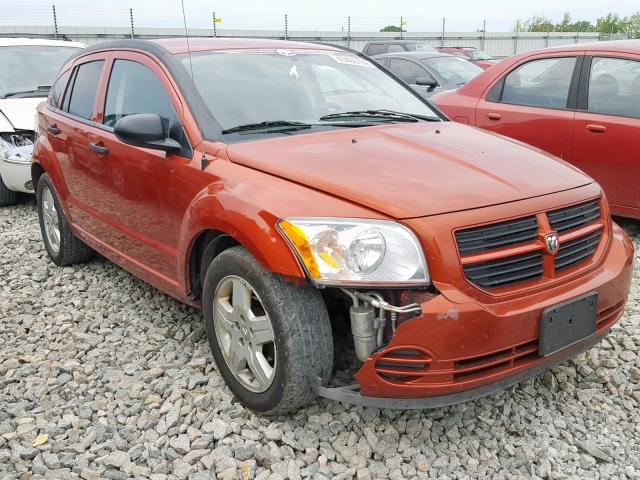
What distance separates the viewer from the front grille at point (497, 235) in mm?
2424

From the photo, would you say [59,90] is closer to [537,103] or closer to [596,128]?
[537,103]

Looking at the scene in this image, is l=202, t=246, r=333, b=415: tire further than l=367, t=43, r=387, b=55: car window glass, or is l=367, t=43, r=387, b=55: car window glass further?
l=367, t=43, r=387, b=55: car window glass

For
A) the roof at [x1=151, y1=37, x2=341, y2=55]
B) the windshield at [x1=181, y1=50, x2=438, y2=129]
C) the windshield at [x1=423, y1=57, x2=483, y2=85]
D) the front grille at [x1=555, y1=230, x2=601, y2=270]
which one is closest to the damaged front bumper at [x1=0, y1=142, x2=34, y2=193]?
the roof at [x1=151, y1=37, x2=341, y2=55]

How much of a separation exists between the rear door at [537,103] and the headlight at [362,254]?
347 cm

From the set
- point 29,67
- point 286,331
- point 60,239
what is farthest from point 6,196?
point 286,331

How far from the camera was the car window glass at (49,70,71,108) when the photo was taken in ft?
15.9

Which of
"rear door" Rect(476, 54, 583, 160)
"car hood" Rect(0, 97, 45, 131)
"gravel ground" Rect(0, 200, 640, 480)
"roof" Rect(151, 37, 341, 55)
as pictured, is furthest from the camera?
"car hood" Rect(0, 97, 45, 131)

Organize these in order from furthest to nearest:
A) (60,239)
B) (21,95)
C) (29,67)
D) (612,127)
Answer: (29,67), (21,95), (612,127), (60,239)

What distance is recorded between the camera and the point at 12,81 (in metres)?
7.73

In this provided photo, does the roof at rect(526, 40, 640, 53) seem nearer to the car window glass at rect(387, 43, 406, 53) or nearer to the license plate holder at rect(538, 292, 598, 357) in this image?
the license plate holder at rect(538, 292, 598, 357)

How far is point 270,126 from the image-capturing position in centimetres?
324

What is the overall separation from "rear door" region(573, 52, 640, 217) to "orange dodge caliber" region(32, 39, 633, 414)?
1954mm

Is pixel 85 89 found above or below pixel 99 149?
above

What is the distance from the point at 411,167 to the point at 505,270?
→ 0.59m
